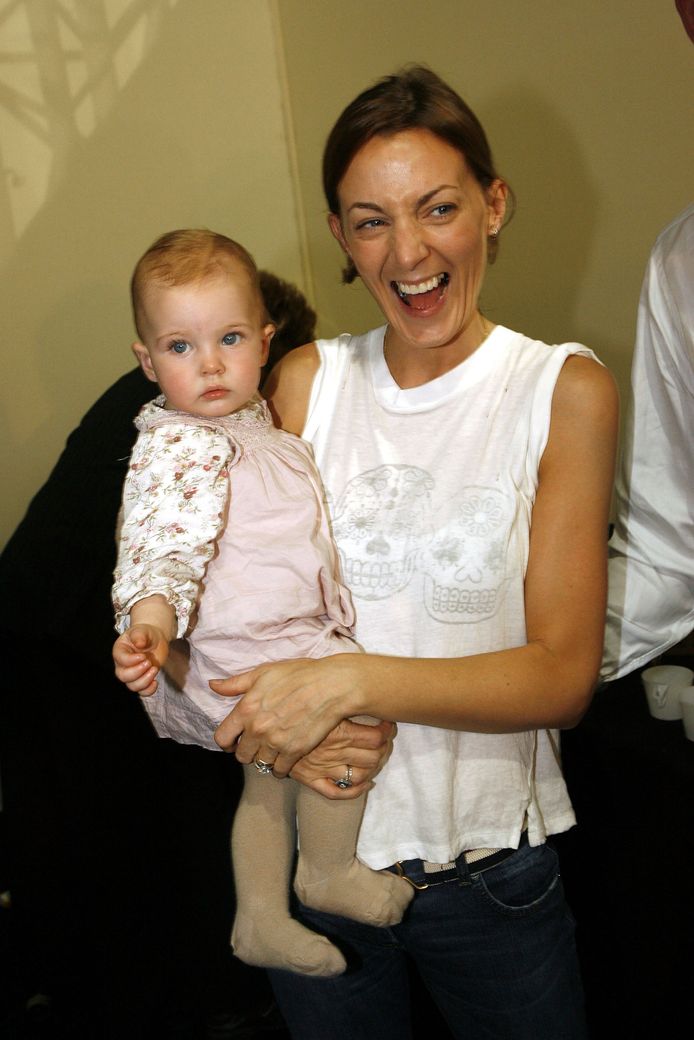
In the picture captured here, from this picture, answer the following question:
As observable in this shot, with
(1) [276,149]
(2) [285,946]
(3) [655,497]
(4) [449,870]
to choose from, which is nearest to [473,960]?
(4) [449,870]

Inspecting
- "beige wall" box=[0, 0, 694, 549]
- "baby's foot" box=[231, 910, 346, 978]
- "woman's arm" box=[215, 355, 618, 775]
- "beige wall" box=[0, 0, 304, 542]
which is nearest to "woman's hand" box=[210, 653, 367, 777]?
"woman's arm" box=[215, 355, 618, 775]

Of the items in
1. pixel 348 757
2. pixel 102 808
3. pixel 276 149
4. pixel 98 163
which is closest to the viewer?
pixel 348 757

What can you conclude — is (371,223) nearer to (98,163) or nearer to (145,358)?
(145,358)

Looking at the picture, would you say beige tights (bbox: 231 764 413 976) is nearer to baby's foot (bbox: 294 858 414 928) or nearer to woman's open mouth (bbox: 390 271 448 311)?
baby's foot (bbox: 294 858 414 928)

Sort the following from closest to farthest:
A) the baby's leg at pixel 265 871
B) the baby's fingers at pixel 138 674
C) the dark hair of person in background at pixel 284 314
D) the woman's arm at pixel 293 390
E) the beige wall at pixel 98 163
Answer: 1. the baby's fingers at pixel 138 674
2. the baby's leg at pixel 265 871
3. the woman's arm at pixel 293 390
4. the dark hair of person in background at pixel 284 314
5. the beige wall at pixel 98 163

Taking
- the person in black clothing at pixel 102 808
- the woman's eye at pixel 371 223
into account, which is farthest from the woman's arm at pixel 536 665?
the person in black clothing at pixel 102 808

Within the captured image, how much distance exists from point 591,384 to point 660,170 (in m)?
1.51

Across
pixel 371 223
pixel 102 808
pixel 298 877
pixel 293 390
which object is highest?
pixel 371 223

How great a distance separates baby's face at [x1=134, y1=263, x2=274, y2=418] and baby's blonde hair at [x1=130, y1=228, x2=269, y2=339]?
1cm

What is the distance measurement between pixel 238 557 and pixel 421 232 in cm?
52

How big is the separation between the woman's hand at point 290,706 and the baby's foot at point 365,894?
0.16m

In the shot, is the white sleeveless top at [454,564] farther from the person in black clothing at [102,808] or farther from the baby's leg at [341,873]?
the person in black clothing at [102,808]

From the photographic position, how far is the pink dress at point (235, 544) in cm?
145

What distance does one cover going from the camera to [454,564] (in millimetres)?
1399
